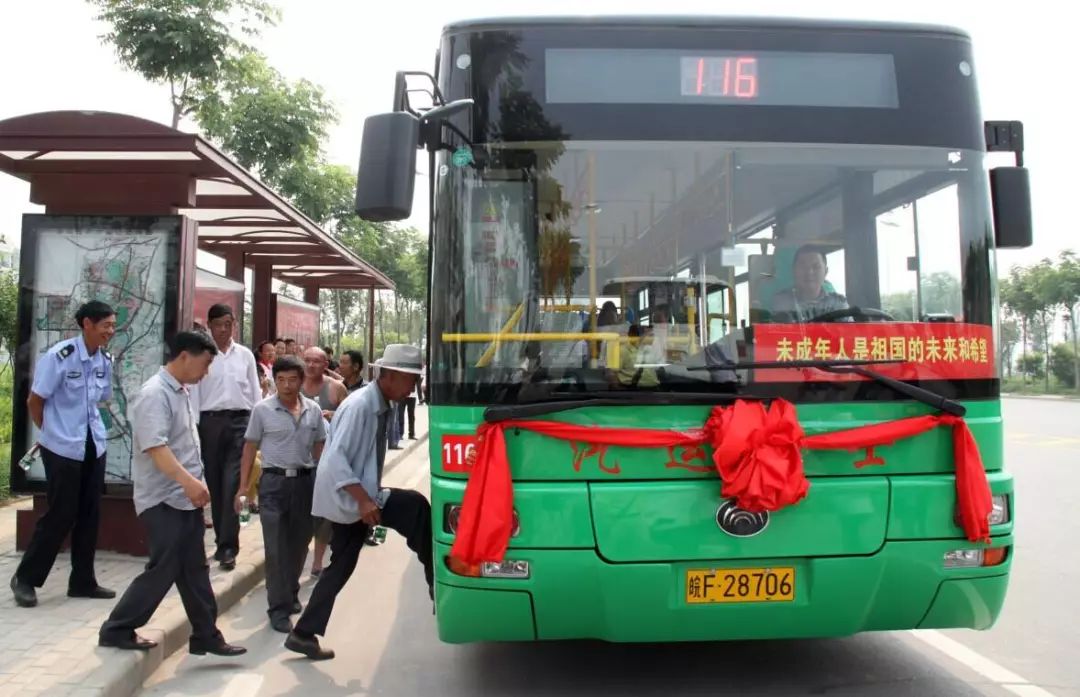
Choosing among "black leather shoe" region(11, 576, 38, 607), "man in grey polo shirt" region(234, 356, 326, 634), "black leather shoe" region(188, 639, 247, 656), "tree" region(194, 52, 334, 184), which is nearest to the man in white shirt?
"man in grey polo shirt" region(234, 356, 326, 634)

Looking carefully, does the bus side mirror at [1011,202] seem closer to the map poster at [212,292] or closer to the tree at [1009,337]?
the map poster at [212,292]

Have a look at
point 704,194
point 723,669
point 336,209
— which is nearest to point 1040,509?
point 723,669

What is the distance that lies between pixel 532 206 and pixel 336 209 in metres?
17.6

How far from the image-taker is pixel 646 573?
3.74 metres

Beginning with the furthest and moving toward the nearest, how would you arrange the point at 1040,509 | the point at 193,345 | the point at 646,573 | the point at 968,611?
the point at 1040,509 < the point at 193,345 < the point at 968,611 < the point at 646,573

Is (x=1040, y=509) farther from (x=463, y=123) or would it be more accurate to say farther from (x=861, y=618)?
A: (x=463, y=123)

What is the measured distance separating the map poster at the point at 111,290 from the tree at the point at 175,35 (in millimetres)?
7921

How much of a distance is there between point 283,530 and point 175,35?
1052 cm

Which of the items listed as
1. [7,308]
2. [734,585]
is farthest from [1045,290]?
[734,585]

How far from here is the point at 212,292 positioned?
38.7 ft

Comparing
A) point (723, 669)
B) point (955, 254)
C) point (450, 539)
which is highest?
point (955, 254)

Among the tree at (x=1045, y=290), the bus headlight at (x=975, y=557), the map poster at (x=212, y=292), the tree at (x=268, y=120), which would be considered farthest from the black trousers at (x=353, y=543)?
the tree at (x=1045, y=290)

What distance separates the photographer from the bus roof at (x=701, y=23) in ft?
13.4

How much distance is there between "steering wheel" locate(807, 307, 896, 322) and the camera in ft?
13.1
